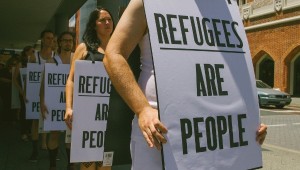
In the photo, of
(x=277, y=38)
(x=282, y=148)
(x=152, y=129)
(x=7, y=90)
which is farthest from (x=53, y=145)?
(x=277, y=38)

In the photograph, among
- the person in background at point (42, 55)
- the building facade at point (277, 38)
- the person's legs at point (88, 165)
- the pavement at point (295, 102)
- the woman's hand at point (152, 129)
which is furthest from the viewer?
the building facade at point (277, 38)

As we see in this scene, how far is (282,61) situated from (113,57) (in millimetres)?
24785

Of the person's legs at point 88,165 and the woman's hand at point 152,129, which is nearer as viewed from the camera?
the woman's hand at point 152,129

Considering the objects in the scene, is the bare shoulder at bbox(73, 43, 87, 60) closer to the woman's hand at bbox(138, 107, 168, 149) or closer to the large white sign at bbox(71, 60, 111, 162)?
the large white sign at bbox(71, 60, 111, 162)

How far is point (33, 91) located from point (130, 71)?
4.25 m

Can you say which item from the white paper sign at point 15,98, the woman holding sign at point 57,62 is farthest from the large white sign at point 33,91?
the white paper sign at point 15,98

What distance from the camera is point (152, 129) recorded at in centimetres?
176

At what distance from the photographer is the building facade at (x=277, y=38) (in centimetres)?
2447

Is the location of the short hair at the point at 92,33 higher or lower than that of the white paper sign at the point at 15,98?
higher

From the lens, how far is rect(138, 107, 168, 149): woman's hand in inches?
69.2

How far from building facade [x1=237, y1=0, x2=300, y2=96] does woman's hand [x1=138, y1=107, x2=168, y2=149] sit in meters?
23.7

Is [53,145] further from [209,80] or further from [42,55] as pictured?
[209,80]

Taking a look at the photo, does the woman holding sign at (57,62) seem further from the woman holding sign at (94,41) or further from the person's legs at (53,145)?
the woman holding sign at (94,41)

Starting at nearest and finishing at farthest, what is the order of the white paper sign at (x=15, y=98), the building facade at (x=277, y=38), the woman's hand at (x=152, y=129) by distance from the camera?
the woman's hand at (x=152, y=129) → the white paper sign at (x=15, y=98) → the building facade at (x=277, y=38)
